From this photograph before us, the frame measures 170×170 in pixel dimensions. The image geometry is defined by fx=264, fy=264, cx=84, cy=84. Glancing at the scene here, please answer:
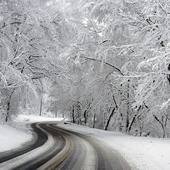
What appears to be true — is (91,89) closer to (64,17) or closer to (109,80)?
(109,80)

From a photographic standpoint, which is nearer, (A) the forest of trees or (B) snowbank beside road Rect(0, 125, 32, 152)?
(B) snowbank beside road Rect(0, 125, 32, 152)

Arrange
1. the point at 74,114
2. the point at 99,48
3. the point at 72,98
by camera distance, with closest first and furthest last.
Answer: the point at 99,48 < the point at 72,98 < the point at 74,114

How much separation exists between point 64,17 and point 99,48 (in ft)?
14.3

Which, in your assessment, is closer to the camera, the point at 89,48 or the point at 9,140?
the point at 9,140

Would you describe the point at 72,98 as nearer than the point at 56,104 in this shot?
Yes

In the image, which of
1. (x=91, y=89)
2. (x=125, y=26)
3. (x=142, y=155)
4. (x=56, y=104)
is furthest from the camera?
(x=56, y=104)

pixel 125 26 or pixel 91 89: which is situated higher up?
pixel 125 26

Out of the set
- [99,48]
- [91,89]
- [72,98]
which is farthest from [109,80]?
[72,98]

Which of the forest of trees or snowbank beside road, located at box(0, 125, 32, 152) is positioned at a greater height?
the forest of trees

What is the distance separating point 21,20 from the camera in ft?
49.6

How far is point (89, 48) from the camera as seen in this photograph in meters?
21.5

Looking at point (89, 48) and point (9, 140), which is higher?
point (89, 48)

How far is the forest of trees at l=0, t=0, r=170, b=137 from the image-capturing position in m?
13.2

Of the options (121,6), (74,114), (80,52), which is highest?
(121,6)
